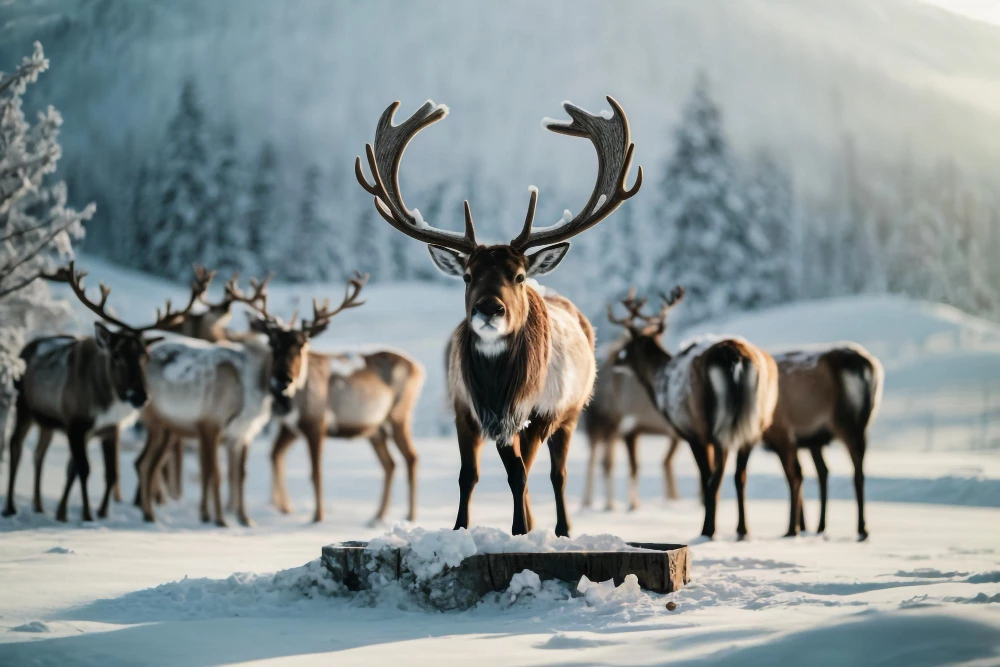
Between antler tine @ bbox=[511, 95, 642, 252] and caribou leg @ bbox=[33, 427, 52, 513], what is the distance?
23.1 ft

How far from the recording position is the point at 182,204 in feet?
128

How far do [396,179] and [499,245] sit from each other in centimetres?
111

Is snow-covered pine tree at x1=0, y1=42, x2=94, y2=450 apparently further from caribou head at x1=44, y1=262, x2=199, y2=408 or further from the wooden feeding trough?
the wooden feeding trough

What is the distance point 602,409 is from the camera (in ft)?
50.4

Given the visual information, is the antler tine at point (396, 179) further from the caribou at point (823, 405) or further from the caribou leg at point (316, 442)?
the caribou leg at point (316, 442)

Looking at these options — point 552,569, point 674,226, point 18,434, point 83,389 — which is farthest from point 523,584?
point 674,226

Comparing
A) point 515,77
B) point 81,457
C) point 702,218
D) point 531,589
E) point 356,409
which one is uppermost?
point 515,77

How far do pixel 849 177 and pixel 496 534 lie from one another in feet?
196

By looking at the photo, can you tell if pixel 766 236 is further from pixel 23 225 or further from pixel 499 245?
pixel 499 245

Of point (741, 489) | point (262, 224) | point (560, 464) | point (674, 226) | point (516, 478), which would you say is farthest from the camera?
point (262, 224)

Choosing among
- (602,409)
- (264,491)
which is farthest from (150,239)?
(602,409)

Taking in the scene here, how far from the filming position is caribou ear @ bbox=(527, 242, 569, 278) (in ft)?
21.1

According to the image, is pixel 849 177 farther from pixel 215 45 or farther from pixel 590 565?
pixel 590 565

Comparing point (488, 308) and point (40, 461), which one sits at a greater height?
point (488, 308)
